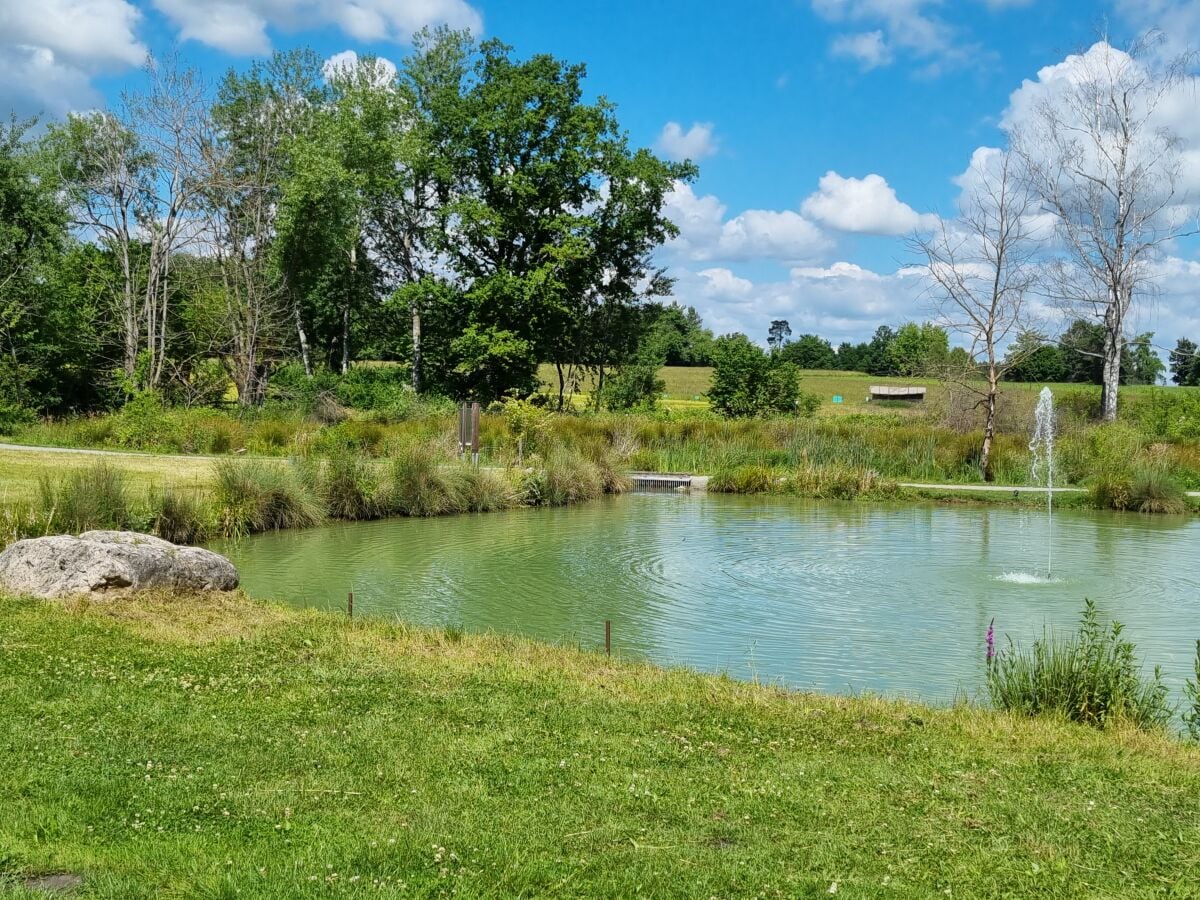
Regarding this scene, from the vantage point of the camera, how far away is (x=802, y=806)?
5035 millimetres

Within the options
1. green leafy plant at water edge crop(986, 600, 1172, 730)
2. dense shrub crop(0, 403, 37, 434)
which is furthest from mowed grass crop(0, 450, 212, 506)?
green leafy plant at water edge crop(986, 600, 1172, 730)

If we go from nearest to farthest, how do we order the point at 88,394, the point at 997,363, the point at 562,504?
the point at 562,504 < the point at 997,363 < the point at 88,394

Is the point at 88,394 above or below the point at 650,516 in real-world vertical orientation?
above

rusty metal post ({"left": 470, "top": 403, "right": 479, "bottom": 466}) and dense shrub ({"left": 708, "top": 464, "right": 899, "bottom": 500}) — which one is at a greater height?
rusty metal post ({"left": 470, "top": 403, "right": 479, "bottom": 466})

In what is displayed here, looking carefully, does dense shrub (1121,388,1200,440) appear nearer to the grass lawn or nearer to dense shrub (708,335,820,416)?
dense shrub (708,335,820,416)

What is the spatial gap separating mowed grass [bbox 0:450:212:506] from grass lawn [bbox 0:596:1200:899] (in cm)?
945

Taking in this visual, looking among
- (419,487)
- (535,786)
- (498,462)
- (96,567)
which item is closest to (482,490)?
(419,487)

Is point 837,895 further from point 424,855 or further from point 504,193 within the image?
point 504,193

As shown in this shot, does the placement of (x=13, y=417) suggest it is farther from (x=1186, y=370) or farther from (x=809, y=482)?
(x=1186, y=370)

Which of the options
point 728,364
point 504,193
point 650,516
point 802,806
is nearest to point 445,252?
point 504,193

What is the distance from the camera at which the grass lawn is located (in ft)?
13.7

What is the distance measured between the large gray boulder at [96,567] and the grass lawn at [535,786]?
178 centimetres

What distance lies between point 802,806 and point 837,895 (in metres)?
1.01

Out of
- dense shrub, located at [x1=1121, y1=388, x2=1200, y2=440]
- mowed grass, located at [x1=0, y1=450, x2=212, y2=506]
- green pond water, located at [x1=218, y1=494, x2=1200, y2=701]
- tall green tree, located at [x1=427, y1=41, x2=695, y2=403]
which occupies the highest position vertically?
tall green tree, located at [x1=427, y1=41, x2=695, y2=403]
